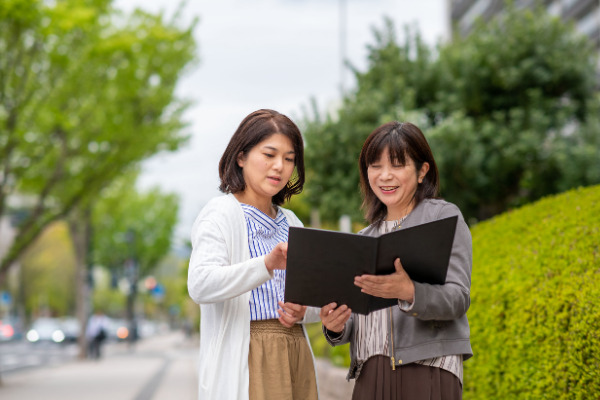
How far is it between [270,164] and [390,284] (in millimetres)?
687

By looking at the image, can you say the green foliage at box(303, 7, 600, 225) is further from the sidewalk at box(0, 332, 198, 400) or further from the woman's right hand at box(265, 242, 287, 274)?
the woman's right hand at box(265, 242, 287, 274)

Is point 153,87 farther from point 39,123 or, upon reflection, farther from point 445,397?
point 445,397

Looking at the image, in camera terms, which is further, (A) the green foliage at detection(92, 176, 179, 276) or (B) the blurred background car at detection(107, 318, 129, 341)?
(A) the green foliage at detection(92, 176, 179, 276)

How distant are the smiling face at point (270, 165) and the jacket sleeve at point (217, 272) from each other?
254 millimetres

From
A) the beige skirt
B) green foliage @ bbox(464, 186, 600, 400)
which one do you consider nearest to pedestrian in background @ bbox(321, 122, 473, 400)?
the beige skirt

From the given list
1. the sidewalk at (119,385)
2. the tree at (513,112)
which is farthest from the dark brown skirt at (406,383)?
the tree at (513,112)

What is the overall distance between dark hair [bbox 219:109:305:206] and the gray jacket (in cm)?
55

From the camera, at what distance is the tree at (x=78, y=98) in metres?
12.1

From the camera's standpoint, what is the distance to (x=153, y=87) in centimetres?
1495

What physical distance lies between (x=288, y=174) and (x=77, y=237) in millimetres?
22171

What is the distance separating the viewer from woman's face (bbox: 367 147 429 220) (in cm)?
265

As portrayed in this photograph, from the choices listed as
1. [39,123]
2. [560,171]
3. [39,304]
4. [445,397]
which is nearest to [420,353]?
[445,397]

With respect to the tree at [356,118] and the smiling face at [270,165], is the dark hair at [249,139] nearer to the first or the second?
the smiling face at [270,165]

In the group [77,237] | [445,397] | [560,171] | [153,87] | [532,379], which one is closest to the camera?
[445,397]
